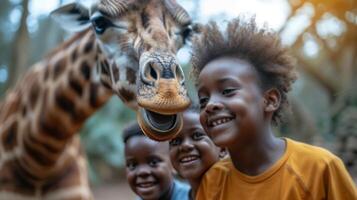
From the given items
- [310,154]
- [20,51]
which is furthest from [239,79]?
[20,51]

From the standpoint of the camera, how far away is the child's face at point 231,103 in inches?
85.4

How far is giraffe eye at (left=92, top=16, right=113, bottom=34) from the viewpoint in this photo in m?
3.47

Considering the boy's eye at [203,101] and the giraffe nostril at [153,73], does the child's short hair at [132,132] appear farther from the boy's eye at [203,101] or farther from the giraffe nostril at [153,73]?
the boy's eye at [203,101]

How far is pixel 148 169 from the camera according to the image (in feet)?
10.7

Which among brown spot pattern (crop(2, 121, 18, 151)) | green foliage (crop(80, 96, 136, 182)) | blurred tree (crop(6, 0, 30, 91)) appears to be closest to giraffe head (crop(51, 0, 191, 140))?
brown spot pattern (crop(2, 121, 18, 151))

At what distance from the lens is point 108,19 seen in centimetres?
344

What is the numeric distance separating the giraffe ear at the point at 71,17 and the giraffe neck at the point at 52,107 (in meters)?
0.20

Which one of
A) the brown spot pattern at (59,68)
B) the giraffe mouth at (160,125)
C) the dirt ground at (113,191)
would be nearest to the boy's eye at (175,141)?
the giraffe mouth at (160,125)

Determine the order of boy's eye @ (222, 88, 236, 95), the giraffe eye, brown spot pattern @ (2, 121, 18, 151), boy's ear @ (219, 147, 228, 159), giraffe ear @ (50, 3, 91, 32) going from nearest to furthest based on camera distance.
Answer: boy's eye @ (222, 88, 236, 95), boy's ear @ (219, 147, 228, 159), the giraffe eye, giraffe ear @ (50, 3, 91, 32), brown spot pattern @ (2, 121, 18, 151)

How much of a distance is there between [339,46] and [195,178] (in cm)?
1273

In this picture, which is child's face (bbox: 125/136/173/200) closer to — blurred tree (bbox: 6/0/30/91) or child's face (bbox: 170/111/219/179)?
child's face (bbox: 170/111/219/179)

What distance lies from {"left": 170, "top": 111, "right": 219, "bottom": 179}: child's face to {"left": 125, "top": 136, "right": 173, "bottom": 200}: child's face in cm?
46

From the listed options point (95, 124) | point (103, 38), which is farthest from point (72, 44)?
point (95, 124)

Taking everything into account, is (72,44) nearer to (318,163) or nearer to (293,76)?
(293,76)
